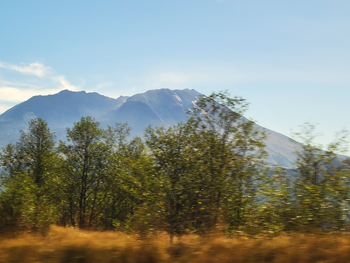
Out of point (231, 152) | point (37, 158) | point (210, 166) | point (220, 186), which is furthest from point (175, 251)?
point (37, 158)

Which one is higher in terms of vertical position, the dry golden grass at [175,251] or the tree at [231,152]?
the tree at [231,152]

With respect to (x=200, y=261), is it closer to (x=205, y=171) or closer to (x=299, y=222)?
(x=299, y=222)

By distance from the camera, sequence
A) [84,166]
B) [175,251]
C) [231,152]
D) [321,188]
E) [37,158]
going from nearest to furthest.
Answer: [175,251] < [321,188] < [231,152] < [37,158] < [84,166]

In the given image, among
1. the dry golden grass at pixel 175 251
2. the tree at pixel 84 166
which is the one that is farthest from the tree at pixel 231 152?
the tree at pixel 84 166

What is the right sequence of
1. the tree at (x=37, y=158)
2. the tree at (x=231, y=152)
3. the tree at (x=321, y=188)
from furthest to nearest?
1. the tree at (x=37, y=158)
2. the tree at (x=231, y=152)
3. the tree at (x=321, y=188)

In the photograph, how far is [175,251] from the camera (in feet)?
18.7

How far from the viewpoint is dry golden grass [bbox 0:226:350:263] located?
528 centimetres

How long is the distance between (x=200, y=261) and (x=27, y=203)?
12.5m

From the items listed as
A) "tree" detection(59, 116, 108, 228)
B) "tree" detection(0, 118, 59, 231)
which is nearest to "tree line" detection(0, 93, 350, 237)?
"tree" detection(0, 118, 59, 231)

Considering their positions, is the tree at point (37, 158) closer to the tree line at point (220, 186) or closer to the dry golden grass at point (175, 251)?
the tree line at point (220, 186)

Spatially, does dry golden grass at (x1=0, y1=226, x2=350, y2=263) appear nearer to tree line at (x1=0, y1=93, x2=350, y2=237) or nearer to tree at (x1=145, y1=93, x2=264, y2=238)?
tree line at (x1=0, y1=93, x2=350, y2=237)

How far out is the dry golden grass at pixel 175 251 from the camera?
208 inches

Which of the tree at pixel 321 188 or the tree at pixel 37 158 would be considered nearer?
the tree at pixel 321 188

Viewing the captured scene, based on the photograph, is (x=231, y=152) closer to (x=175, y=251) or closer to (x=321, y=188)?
(x=321, y=188)
